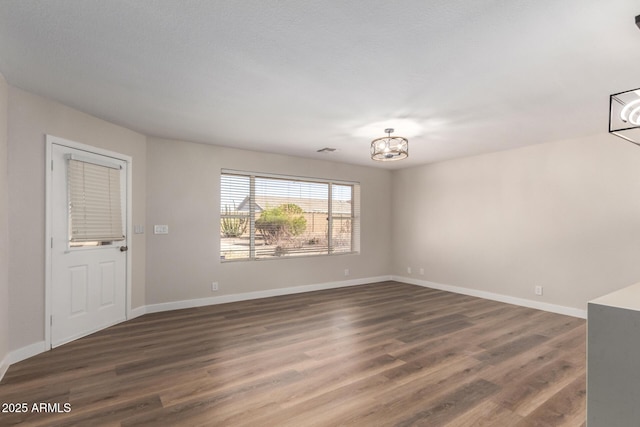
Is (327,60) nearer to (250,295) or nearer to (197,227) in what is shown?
(197,227)

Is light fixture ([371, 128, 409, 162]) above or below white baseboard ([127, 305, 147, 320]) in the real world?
above

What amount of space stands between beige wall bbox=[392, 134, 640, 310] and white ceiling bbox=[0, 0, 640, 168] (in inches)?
29.6

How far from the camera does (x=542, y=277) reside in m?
4.95

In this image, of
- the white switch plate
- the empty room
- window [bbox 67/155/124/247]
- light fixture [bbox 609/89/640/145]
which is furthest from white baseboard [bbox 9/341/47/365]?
light fixture [bbox 609/89/640/145]

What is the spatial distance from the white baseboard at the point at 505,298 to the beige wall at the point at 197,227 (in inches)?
86.5

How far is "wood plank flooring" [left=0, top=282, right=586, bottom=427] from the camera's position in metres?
2.20

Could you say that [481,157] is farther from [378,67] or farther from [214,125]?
[214,125]

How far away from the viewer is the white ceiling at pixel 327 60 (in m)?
1.91

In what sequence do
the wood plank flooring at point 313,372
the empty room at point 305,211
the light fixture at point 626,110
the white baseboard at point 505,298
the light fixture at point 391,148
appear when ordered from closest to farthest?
1. the light fixture at point 626,110
2. the empty room at point 305,211
3. the wood plank flooring at point 313,372
4. the light fixture at point 391,148
5. the white baseboard at point 505,298

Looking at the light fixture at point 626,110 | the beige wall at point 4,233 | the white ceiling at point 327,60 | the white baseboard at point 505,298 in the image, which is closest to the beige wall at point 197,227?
the white ceiling at point 327,60

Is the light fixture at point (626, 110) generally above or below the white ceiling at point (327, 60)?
below

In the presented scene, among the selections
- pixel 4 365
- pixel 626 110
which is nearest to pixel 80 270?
pixel 4 365

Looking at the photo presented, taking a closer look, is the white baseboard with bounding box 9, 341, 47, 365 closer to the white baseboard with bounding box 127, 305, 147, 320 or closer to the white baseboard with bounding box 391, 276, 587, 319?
the white baseboard with bounding box 127, 305, 147, 320

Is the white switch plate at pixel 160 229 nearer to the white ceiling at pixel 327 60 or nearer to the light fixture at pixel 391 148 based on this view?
the white ceiling at pixel 327 60
